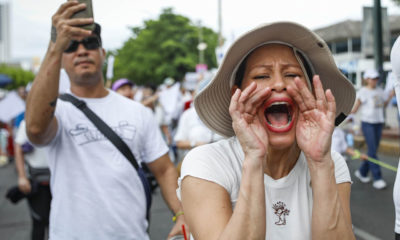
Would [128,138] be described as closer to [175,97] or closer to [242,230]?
[242,230]

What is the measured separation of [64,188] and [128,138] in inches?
19.0

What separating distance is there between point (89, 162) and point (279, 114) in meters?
1.24

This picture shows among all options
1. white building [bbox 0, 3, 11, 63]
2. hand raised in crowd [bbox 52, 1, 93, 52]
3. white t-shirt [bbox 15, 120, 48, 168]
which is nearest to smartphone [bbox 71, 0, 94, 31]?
hand raised in crowd [bbox 52, 1, 93, 52]

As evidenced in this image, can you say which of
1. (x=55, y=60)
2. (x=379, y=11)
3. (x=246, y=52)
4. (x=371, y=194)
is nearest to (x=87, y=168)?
(x=55, y=60)

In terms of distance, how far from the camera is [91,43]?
2400 millimetres

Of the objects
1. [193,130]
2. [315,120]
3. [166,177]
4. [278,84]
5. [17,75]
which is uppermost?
[278,84]

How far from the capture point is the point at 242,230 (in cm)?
135

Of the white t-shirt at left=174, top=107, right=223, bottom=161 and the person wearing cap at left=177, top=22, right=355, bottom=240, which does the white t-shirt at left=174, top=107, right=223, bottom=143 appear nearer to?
the white t-shirt at left=174, top=107, right=223, bottom=161

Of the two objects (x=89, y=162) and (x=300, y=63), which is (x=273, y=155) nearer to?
(x=300, y=63)

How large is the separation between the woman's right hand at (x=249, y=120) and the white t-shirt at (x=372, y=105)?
6.61 meters

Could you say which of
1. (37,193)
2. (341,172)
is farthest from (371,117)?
(341,172)

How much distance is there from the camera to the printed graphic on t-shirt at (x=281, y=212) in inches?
61.2

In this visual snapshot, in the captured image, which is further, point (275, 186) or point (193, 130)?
point (193, 130)

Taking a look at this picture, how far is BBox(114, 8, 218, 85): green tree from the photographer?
1927 inches
